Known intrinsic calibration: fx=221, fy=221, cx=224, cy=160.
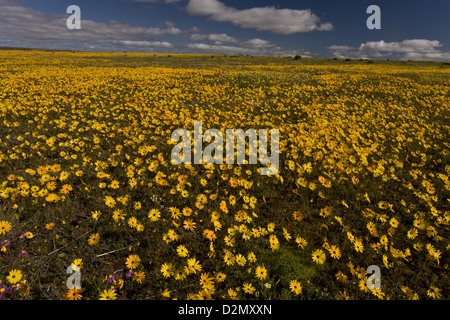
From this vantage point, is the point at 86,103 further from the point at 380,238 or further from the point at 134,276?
the point at 380,238

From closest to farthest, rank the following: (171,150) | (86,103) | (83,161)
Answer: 1. (83,161)
2. (171,150)
3. (86,103)

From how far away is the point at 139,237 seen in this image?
12.5 feet

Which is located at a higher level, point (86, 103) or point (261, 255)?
point (86, 103)

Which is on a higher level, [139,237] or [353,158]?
[353,158]

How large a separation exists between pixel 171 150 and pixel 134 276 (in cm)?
397

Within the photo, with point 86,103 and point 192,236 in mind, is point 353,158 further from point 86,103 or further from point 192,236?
point 86,103

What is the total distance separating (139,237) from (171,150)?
316 cm

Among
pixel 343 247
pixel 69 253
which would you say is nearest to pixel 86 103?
pixel 69 253

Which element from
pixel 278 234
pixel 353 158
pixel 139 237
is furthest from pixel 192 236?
pixel 353 158

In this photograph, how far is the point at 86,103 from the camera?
10.7 metres

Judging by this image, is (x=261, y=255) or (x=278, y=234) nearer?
(x=261, y=255)
